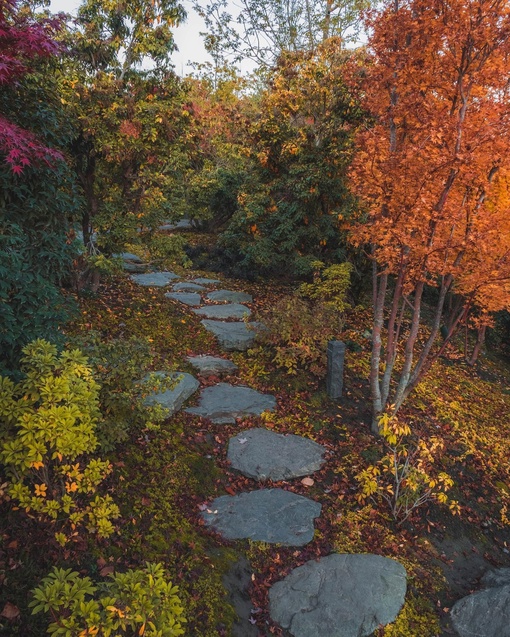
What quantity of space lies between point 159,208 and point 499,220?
17.6ft

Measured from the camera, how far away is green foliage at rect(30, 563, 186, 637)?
6.46 ft

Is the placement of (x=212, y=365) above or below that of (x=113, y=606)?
below

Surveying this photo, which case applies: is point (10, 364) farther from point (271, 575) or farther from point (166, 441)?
point (271, 575)

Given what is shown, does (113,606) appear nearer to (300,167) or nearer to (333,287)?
(333,287)

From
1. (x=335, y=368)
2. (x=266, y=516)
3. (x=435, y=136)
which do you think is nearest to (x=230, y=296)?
(x=335, y=368)

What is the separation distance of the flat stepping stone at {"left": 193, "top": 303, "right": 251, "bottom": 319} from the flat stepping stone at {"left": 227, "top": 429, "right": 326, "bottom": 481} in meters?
3.39

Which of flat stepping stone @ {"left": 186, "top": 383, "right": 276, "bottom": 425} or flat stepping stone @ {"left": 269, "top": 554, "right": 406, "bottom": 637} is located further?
flat stepping stone @ {"left": 186, "top": 383, "right": 276, "bottom": 425}

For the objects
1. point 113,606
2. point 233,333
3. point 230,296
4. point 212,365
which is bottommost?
point 212,365

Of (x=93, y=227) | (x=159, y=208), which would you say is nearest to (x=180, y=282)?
(x=159, y=208)

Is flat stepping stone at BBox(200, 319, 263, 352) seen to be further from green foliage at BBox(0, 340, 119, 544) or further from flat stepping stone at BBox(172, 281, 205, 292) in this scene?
green foliage at BBox(0, 340, 119, 544)

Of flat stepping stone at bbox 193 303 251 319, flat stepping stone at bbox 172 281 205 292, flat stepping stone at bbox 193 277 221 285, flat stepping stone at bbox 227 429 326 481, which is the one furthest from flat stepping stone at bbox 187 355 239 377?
flat stepping stone at bbox 193 277 221 285

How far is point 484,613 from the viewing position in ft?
11.4

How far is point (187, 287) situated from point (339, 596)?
7.55 meters

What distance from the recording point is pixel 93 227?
6.76 meters
